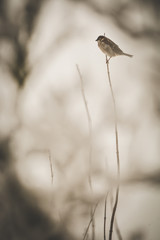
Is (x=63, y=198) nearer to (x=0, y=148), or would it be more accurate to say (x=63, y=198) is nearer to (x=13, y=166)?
(x=13, y=166)

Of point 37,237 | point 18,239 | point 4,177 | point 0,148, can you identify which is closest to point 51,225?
point 37,237

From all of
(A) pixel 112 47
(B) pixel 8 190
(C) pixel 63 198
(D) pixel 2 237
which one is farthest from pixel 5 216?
(A) pixel 112 47

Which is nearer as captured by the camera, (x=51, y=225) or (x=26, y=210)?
(x=51, y=225)

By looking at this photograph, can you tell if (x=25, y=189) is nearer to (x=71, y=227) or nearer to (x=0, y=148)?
(x=0, y=148)

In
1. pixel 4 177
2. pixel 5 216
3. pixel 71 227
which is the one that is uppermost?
pixel 4 177

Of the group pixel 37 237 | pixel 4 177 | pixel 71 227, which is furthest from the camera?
pixel 4 177

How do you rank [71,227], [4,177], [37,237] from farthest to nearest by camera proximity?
[4,177] < [37,237] < [71,227]

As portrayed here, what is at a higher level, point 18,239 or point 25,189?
point 25,189
